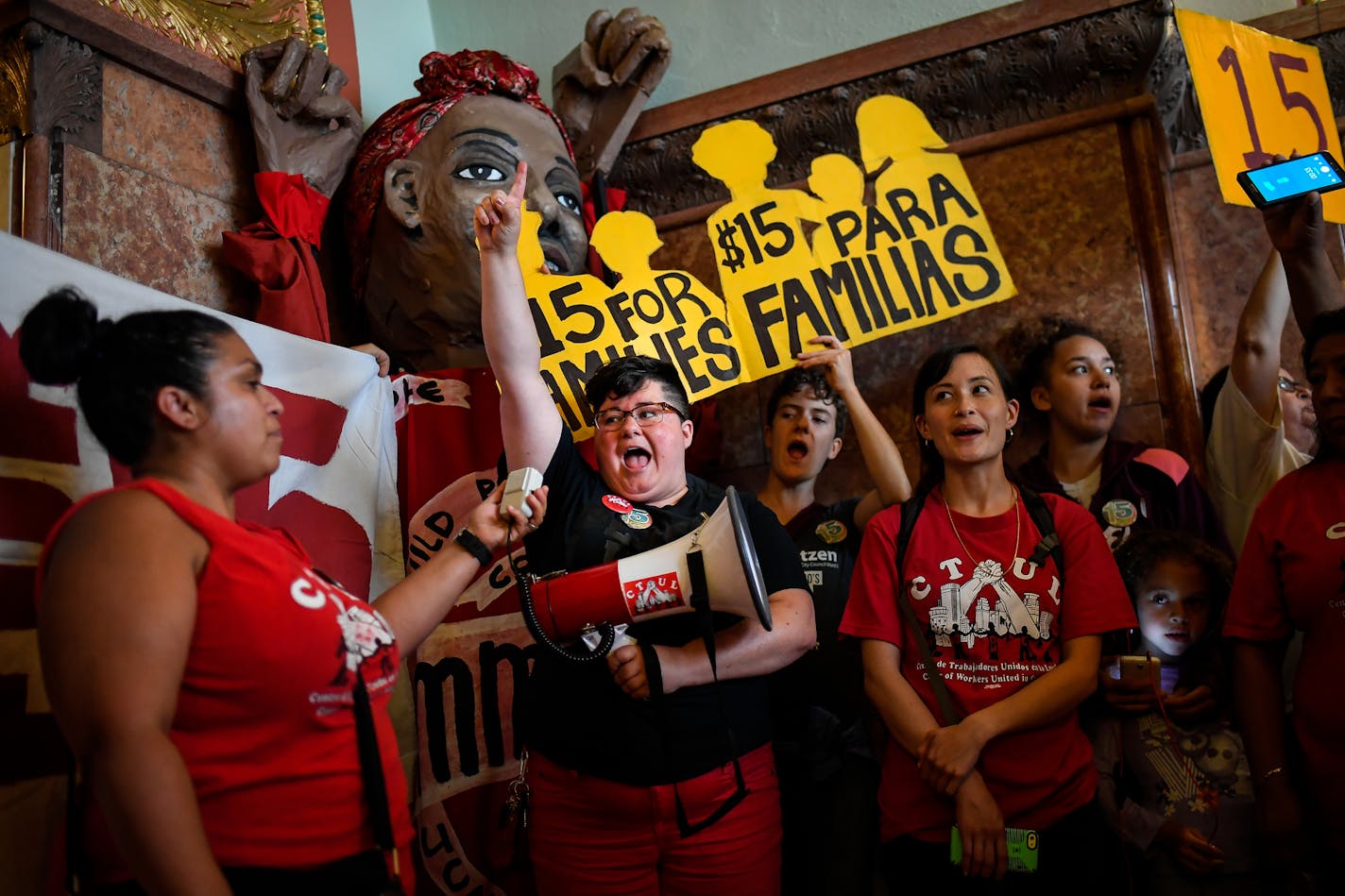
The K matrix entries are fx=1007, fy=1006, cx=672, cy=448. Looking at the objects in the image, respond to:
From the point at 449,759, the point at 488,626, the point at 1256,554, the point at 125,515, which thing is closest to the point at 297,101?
the point at 488,626

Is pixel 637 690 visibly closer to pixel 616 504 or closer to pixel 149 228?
pixel 616 504

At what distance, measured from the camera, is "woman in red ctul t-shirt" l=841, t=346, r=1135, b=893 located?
2.07 metres

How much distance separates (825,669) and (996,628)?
609 mm

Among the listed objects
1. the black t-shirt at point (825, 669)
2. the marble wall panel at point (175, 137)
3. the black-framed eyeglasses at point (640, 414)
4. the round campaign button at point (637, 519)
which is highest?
the marble wall panel at point (175, 137)

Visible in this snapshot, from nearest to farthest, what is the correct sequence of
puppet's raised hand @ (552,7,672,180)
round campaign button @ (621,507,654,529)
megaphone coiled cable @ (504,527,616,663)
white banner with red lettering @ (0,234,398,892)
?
white banner with red lettering @ (0,234,398,892), megaphone coiled cable @ (504,527,616,663), round campaign button @ (621,507,654,529), puppet's raised hand @ (552,7,672,180)

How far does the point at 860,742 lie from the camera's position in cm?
253

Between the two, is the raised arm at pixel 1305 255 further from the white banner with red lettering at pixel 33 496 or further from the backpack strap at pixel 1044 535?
the white banner with red lettering at pixel 33 496

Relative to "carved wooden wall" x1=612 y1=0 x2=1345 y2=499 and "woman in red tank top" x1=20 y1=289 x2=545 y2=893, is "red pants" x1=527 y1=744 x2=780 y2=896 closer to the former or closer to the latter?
"woman in red tank top" x1=20 y1=289 x2=545 y2=893

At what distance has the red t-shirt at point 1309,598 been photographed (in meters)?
2.02

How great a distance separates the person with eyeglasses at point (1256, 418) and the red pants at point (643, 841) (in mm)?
1619

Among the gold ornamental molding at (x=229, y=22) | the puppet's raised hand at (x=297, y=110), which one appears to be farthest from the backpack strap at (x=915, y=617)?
the gold ornamental molding at (x=229, y=22)

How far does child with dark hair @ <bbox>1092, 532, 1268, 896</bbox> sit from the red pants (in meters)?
0.83

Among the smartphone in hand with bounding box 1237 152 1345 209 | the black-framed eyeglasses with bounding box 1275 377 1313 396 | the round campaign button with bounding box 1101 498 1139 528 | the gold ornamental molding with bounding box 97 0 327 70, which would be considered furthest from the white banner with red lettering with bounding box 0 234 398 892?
the black-framed eyeglasses with bounding box 1275 377 1313 396

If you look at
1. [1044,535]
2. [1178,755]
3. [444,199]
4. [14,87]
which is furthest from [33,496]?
[1178,755]
